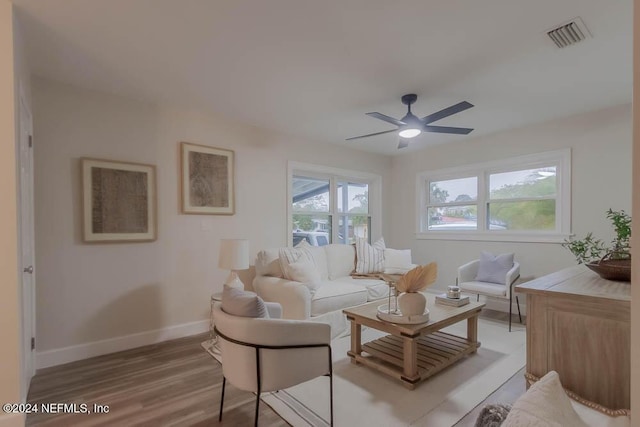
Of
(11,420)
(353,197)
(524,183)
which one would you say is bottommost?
(11,420)

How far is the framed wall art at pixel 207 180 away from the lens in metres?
3.38

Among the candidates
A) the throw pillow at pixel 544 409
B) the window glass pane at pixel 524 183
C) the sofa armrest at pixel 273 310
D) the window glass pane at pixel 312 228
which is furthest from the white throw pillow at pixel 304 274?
the window glass pane at pixel 524 183

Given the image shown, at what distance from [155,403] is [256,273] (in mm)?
1683

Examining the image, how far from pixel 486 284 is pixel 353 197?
2422 millimetres

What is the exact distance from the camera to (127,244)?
302cm

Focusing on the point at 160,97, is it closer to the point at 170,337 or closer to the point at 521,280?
the point at 170,337

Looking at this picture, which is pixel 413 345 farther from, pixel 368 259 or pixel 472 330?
pixel 368 259

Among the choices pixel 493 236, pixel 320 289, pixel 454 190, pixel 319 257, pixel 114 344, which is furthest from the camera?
pixel 454 190

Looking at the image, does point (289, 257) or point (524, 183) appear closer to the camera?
point (289, 257)

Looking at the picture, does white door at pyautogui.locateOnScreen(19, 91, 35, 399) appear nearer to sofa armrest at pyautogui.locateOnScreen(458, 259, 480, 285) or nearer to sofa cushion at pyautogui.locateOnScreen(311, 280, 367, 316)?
sofa cushion at pyautogui.locateOnScreen(311, 280, 367, 316)

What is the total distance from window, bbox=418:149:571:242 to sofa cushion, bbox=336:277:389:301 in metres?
1.74

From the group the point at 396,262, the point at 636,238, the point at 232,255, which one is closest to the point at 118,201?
the point at 232,255

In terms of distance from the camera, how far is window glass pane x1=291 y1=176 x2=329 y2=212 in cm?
457

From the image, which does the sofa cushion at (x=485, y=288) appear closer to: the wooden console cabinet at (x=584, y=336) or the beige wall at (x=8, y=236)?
the wooden console cabinet at (x=584, y=336)
